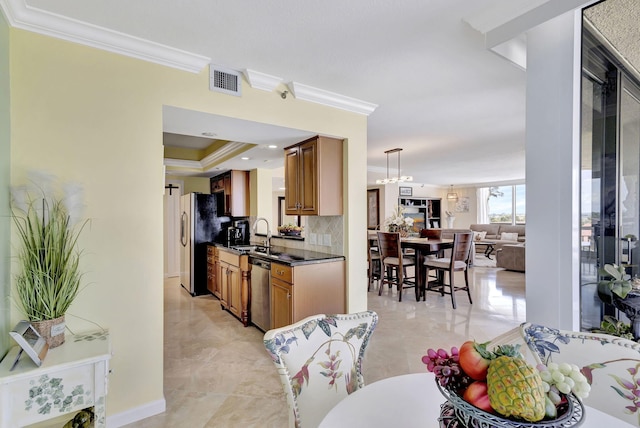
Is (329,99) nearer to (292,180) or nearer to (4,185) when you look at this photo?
(292,180)

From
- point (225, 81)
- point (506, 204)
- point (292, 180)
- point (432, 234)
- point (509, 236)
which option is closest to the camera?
point (225, 81)

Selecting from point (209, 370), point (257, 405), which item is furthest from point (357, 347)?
point (209, 370)

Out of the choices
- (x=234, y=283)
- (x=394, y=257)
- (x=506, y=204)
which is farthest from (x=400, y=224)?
(x=506, y=204)

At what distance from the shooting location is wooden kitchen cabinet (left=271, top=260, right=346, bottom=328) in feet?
9.53

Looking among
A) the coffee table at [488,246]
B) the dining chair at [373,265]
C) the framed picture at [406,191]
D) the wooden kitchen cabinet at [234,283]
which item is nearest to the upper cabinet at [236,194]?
the wooden kitchen cabinet at [234,283]

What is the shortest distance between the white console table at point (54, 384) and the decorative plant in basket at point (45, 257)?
0.59ft

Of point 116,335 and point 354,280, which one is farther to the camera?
point 354,280

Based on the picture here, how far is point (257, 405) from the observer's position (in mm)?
2174

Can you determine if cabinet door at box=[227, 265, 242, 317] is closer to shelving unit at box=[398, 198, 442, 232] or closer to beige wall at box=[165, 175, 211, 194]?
beige wall at box=[165, 175, 211, 194]

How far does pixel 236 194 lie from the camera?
4.98m

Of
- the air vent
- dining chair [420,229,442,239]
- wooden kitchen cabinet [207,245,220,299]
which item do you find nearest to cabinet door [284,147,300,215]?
the air vent

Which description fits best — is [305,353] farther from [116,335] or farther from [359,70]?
[359,70]

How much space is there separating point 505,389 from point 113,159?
7.51 ft

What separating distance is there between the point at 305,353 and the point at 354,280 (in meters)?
1.97
